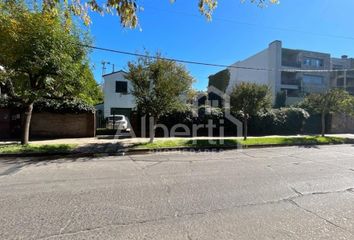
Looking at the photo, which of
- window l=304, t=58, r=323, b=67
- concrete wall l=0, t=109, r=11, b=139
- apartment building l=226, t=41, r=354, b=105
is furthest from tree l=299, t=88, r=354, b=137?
window l=304, t=58, r=323, b=67

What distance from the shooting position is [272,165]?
9.30 m

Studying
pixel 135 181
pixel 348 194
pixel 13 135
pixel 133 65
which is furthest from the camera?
pixel 13 135

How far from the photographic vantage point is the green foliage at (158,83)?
1369 centimetres

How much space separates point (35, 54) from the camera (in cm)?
1090

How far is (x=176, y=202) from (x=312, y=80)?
46.9 meters

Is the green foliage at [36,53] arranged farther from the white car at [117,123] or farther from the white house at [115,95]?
the white house at [115,95]

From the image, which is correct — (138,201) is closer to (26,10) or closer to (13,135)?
(26,10)

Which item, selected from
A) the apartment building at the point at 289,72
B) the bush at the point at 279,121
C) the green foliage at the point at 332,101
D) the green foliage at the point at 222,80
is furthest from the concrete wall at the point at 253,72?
the green foliage at the point at 332,101

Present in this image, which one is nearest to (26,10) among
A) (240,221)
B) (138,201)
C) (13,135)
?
(13,135)

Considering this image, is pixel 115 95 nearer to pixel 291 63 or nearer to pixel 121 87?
pixel 121 87

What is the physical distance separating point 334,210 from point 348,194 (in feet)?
4.23

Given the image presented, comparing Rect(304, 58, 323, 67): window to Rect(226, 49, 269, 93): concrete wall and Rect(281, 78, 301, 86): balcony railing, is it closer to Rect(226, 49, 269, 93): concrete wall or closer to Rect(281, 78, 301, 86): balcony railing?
Rect(281, 78, 301, 86): balcony railing

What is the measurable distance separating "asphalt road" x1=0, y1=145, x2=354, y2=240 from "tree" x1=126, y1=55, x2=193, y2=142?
18.3 ft

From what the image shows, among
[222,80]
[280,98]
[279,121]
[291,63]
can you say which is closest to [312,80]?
[291,63]
